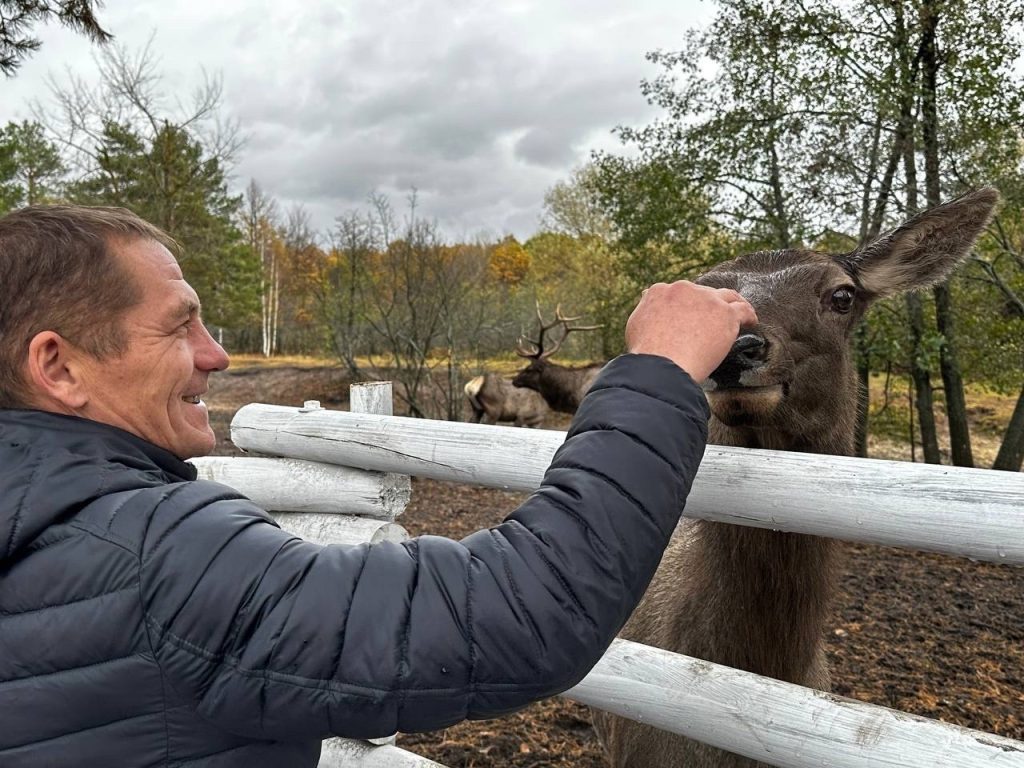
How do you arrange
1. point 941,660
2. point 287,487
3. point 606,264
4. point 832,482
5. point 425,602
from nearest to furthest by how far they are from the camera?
point 425,602
point 832,482
point 287,487
point 941,660
point 606,264

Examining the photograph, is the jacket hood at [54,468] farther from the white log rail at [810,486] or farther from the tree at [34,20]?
the tree at [34,20]

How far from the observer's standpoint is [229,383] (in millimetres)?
22422

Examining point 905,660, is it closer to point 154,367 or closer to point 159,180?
point 154,367

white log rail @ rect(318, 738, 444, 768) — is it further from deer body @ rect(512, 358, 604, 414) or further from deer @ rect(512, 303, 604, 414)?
deer body @ rect(512, 358, 604, 414)

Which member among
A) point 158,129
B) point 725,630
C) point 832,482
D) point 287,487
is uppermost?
point 158,129

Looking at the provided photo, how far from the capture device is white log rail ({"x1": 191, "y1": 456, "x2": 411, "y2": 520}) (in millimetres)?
2768

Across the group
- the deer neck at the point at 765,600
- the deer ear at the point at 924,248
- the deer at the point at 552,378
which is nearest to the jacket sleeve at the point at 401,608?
the deer neck at the point at 765,600

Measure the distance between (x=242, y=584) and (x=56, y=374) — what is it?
0.52m

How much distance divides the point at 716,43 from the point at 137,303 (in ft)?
30.6

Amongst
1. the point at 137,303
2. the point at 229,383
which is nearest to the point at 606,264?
the point at 229,383

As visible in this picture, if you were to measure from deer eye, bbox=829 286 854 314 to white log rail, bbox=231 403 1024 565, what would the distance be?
42.7 inches

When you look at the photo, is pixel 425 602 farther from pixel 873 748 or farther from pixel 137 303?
pixel 873 748

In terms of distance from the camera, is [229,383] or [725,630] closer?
[725,630]

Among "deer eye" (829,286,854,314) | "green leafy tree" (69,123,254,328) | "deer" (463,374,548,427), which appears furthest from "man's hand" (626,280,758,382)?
"green leafy tree" (69,123,254,328)
